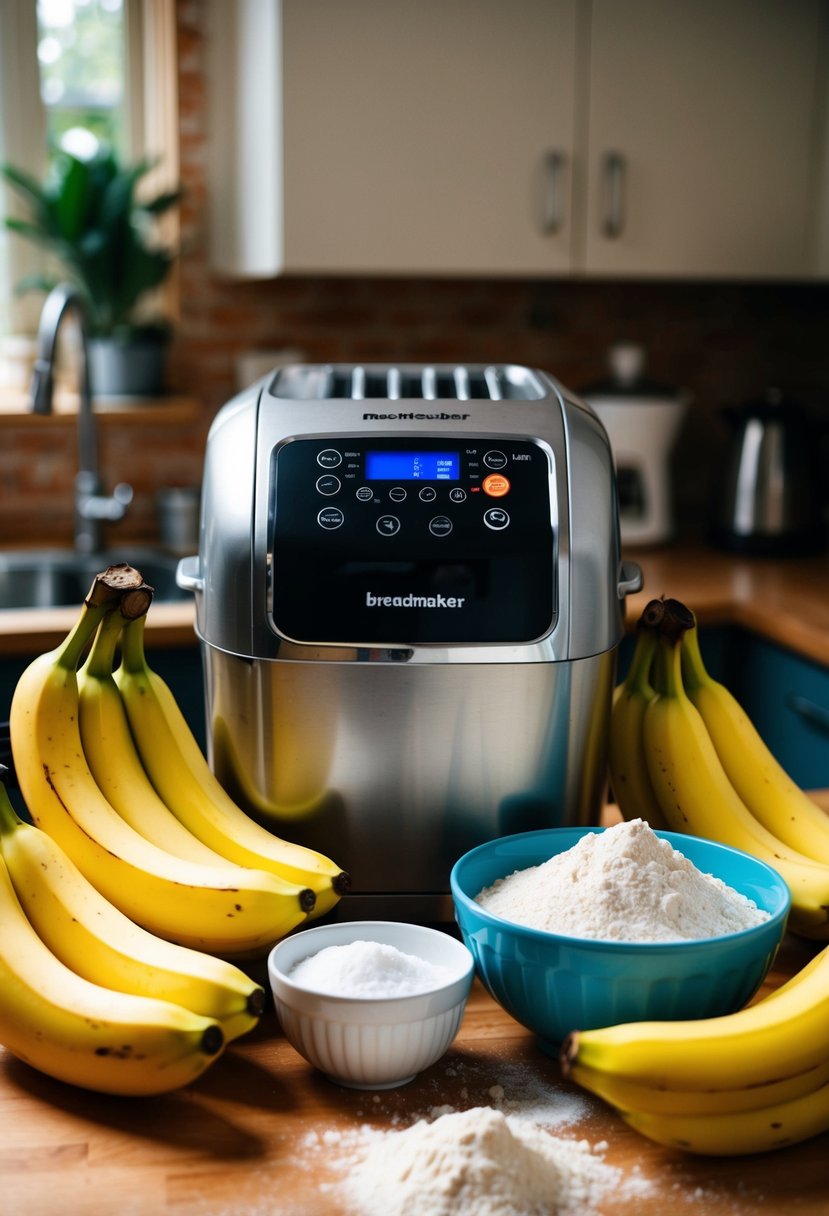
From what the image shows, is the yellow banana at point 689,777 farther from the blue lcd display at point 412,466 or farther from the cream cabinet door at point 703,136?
the cream cabinet door at point 703,136

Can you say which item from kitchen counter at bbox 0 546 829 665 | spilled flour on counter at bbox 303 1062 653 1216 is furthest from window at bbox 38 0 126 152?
spilled flour on counter at bbox 303 1062 653 1216

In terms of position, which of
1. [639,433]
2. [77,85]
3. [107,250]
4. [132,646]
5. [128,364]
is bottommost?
[132,646]

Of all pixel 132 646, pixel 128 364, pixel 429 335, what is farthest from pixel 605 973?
pixel 429 335

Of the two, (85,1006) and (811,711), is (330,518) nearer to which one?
(85,1006)

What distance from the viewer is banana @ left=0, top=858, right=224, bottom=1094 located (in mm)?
677

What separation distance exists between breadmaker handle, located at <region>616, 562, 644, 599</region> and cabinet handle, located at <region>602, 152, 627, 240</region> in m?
1.50

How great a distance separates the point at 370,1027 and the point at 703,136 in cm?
207

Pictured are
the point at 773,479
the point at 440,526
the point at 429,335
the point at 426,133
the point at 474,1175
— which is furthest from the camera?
the point at 429,335

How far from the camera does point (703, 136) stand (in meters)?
2.33

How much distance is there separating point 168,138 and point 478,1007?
7.10ft

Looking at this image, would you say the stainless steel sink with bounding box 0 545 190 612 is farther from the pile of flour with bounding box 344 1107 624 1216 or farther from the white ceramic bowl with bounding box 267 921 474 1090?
the pile of flour with bounding box 344 1107 624 1216

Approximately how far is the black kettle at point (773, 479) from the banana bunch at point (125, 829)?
1.80 m

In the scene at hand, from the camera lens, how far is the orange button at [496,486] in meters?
0.93

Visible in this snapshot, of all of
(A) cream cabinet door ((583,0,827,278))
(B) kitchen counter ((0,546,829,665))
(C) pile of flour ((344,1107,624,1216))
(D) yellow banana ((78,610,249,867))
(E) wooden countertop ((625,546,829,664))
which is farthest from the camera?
(A) cream cabinet door ((583,0,827,278))
